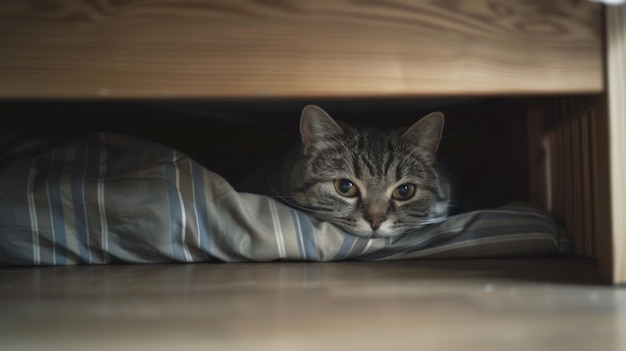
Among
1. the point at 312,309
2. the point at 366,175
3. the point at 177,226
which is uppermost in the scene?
the point at 366,175

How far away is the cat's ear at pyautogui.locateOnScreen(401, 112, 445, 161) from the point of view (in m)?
1.42

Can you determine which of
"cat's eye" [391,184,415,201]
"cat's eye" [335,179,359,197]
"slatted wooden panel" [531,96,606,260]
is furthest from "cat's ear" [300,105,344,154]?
"slatted wooden panel" [531,96,606,260]

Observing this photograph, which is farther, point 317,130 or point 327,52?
point 317,130

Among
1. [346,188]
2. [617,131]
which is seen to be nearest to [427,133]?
[346,188]

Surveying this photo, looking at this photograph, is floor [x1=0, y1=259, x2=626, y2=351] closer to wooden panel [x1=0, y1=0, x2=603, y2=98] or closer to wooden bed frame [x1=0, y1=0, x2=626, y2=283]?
wooden bed frame [x1=0, y1=0, x2=626, y2=283]

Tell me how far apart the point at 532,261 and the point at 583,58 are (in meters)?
0.53

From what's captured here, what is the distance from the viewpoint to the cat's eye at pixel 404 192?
1.44 m

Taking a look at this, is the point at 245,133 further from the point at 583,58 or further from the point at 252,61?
the point at 583,58

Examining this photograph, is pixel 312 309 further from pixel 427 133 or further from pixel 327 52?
pixel 427 133

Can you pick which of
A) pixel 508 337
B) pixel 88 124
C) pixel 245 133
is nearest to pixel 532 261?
pixel 508 337

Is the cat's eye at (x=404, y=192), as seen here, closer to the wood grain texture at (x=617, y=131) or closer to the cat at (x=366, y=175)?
the cat at (x=366, y=175)

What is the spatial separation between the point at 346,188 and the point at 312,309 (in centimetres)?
67

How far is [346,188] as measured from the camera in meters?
1.44

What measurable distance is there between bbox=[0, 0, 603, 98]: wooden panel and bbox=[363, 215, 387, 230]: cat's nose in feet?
1.55
